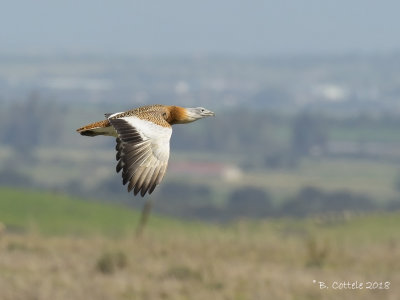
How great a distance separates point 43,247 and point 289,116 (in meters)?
113

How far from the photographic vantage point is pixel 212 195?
8256cm

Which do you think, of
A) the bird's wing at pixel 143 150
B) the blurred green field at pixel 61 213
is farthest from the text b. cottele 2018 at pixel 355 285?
the blurred green field at pixel 61 213

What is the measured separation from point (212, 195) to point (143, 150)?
7674cm

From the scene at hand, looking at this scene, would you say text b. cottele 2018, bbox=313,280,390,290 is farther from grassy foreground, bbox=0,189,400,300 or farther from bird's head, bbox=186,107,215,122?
bird's head, bbox=186,107,215,122

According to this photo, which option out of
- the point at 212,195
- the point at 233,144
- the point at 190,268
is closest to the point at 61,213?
the point at 190,268

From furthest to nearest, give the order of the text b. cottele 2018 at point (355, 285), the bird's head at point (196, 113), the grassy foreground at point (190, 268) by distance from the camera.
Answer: the text b. cottele 2018 at point (355, 285) → the grassy foreground at point (190, 268) → the bird's head at point (196, 113)

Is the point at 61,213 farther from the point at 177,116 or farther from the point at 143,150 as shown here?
the point at 143,150

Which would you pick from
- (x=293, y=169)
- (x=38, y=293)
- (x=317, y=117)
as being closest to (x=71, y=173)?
(x=293, y=169)

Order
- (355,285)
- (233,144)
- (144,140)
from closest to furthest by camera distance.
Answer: (144,140), (355,285), (233,144)

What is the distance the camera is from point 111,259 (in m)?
18.9

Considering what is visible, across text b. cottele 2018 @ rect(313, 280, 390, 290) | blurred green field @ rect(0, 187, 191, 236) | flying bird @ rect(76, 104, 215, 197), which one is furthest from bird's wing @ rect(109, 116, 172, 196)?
blurred green field @ rect(0, 187, 191, 236)

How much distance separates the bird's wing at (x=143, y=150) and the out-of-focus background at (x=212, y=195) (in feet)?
14.3

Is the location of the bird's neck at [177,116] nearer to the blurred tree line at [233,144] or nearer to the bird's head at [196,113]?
the bird's head at [196,113]

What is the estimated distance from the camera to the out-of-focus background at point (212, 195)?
18.2 metres
